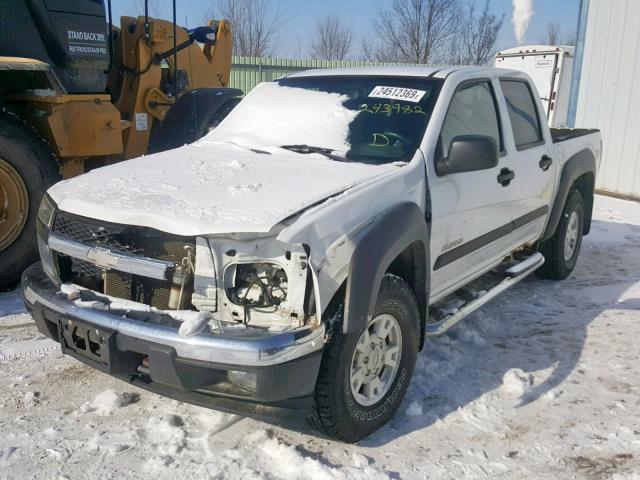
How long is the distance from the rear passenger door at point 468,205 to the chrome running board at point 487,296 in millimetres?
158

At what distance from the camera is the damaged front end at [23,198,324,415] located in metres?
2.64

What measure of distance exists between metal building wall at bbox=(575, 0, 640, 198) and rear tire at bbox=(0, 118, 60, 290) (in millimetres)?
8903

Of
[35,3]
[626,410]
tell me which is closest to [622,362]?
[626,410]

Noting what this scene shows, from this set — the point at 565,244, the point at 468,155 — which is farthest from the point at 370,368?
the point at 565,244

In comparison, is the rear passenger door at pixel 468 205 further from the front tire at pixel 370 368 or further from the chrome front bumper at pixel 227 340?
the chrome front bumper at pixel 227 340

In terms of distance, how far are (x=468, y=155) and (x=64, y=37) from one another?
392 cm

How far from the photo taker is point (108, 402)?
3.47 m

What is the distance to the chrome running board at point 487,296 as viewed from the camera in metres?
3.68

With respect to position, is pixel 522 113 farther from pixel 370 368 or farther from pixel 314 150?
pixel 370 368

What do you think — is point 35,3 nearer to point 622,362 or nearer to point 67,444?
point 67,444

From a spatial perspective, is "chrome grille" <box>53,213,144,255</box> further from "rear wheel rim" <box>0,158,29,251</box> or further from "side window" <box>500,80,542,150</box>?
"side window" <box>500,80,542,150</box>

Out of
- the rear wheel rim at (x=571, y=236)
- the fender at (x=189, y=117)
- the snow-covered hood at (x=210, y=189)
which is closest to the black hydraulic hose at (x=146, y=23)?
the fender at (x=189, y=117)

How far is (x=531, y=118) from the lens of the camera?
16.9 feet

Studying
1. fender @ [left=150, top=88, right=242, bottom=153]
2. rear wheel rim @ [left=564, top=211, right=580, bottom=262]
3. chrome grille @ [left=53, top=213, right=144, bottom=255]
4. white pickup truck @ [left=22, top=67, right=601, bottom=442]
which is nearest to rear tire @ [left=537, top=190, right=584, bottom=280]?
rear wheel rim @ [left=564, top=211, right=580, bottom=262]
